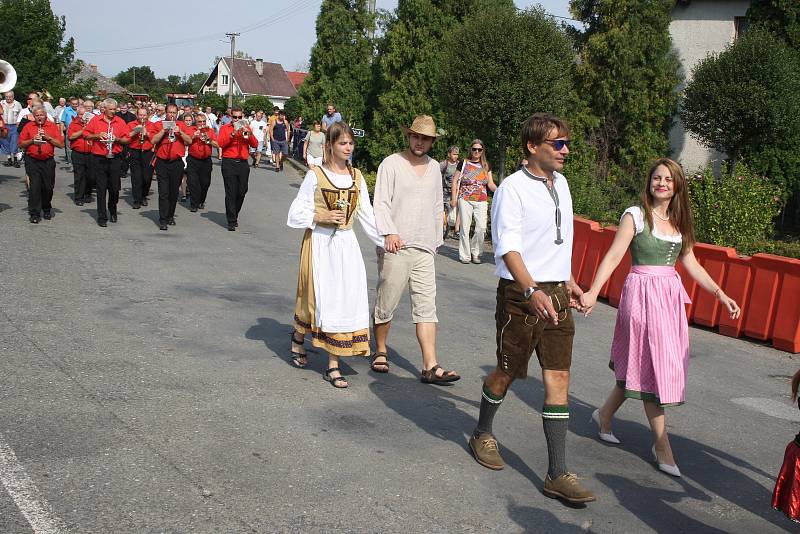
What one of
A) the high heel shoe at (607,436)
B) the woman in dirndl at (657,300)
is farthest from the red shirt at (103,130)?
the woman in dirndl at (657,300)

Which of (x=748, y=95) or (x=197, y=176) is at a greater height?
(x=748, y=95)

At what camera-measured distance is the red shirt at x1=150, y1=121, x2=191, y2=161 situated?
599 inches

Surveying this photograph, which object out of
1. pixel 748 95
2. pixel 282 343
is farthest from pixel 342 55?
pixel 282 343

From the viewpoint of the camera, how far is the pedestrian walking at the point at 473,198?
14.2m

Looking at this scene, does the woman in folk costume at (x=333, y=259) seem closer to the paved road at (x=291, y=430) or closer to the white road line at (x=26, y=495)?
the paved road at (x=291, y=430)

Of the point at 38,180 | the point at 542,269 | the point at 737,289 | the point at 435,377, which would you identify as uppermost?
the point at 542,269

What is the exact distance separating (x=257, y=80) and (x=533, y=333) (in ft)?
307

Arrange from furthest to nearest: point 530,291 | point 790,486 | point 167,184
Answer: point 167,184, point 530,291, point 790,486

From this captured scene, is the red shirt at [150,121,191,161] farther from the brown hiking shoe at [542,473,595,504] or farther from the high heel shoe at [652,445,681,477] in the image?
the brown hiking shoe at [542,473,595,504]

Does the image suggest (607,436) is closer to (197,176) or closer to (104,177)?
(104,177)

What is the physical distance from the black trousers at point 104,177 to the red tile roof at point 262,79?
8004 cm

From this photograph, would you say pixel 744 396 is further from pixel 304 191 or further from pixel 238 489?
pixel 238 489

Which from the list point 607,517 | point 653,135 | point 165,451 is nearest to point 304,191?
point 165,451

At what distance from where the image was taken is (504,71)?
16672mm
